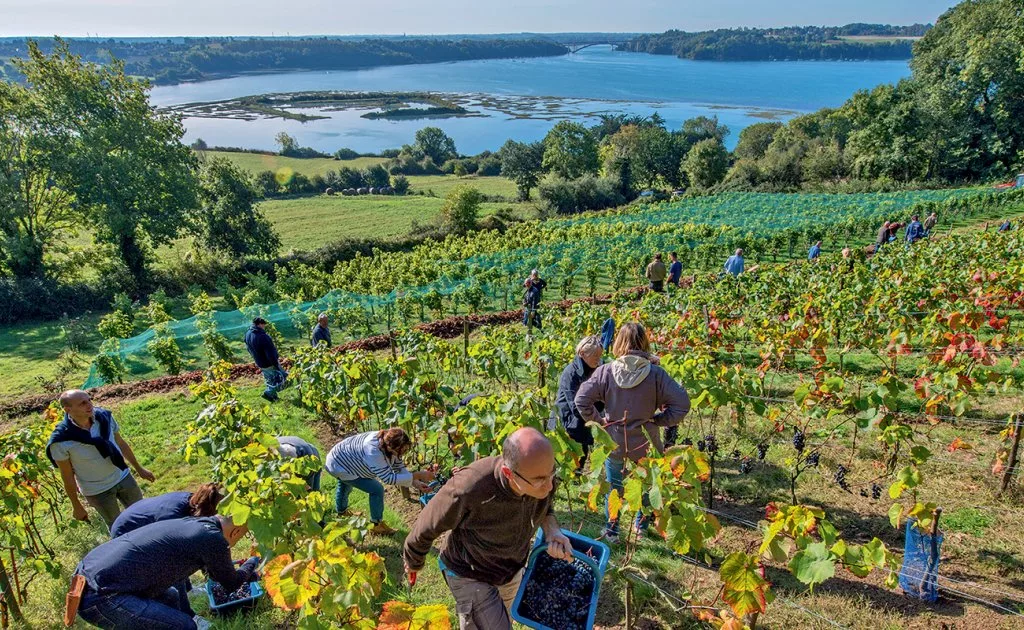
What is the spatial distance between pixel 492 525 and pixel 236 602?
2304mm

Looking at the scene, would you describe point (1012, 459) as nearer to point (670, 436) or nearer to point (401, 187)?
point (670, 436)

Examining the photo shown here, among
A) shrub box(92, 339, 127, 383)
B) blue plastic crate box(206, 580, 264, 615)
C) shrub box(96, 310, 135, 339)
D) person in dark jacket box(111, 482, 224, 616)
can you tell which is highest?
person in dark jacket box(111, 482, 224, 616)

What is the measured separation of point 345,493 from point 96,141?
74.9 feet

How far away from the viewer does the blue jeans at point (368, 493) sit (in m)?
4.77

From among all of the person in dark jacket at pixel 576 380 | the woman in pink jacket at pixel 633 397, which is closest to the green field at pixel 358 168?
the person in dark jacket at pixel 576 380

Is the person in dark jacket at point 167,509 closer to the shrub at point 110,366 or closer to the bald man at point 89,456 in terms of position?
the bald man at point 89,456

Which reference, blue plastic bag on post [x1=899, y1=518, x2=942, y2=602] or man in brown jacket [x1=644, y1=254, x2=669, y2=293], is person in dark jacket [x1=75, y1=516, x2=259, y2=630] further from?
man in brown jacket [x1=644, y1=254, x2=669, y2=293]

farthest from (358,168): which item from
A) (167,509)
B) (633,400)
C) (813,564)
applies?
Answer: (813,564)

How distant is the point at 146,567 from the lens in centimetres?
309

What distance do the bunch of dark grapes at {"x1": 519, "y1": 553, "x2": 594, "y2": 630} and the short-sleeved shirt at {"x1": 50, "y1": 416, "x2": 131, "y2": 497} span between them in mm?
3727

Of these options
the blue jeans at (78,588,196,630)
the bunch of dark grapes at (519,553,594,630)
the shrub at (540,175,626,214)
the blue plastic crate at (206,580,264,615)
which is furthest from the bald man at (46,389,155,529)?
the shrub at (540,175,626,214)

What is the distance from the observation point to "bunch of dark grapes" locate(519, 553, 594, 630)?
3.14 meters

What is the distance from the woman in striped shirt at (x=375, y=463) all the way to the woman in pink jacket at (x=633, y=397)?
4.45ft

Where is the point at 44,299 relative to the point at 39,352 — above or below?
above
